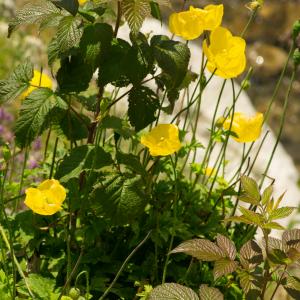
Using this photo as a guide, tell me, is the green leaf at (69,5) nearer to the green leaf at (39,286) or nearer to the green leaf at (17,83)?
the green leaf at (17,83)

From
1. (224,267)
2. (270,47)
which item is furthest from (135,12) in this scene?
(270,47)

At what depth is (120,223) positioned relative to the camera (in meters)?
1.40

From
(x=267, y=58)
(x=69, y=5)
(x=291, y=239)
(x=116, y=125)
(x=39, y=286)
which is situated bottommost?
(x=267, y=58)

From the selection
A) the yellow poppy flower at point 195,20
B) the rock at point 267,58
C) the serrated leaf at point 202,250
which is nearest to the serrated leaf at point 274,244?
the serrated leaf at point 202,250

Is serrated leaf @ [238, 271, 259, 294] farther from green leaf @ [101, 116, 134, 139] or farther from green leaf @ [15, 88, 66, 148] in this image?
green leaf @ [15, 88, 66, 148]

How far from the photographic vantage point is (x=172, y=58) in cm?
139

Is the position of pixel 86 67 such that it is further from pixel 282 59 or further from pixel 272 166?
pixel 282 59

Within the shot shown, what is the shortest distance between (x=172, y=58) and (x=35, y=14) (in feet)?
1.09

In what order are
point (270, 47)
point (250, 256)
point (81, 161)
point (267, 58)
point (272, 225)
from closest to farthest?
point (272, 225)
point (250, 256)
point (81, 161)
point (267, 58)
point (270, 47)

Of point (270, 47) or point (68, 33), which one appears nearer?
point (68, 33)

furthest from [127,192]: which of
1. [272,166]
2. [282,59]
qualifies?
[282,59]

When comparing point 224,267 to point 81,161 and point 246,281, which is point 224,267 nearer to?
point 246,281

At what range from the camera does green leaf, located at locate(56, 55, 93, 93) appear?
1.45 meters

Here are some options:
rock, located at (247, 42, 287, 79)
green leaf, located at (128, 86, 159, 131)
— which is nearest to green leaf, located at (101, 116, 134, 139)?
green leaf, located at (128, 86, 159, 131)
